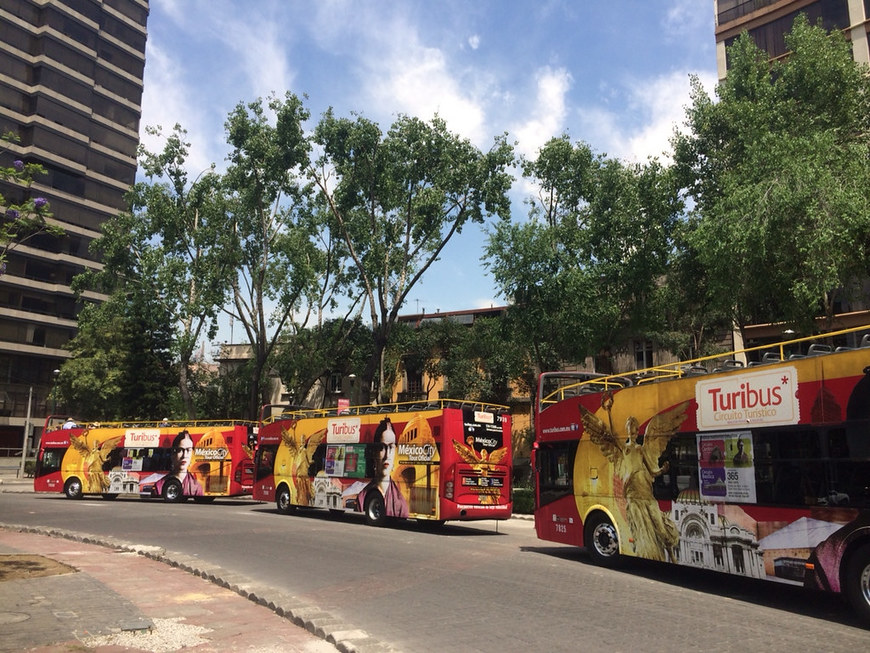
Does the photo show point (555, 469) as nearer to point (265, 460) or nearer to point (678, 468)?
point (678, 468)

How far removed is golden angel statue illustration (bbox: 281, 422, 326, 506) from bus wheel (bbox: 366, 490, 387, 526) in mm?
3080

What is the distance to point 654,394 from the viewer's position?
1155cm

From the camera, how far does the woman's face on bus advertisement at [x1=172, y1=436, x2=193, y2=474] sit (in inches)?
1125

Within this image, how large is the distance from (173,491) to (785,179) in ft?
83.5

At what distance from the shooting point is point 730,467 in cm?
1000

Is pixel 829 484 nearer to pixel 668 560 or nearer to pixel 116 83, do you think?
pixel 668 560

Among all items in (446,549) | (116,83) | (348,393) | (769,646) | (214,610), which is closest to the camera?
(769,646)

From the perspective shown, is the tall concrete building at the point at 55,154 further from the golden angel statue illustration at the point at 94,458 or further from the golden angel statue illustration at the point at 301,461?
the golden angel statue illustration at the point at 301,461

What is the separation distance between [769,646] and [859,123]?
2136cm

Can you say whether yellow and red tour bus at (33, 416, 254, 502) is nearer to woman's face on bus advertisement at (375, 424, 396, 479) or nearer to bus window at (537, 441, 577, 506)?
woman's face on bus advertisement at (375, 424, 396, 479)

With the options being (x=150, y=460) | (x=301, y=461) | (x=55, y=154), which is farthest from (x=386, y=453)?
(x=55, y=154)

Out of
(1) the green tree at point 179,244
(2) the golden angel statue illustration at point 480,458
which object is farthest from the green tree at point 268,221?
(2) the golden angel statue illustration at point 480,458

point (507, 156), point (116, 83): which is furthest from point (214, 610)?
point (116, 83)

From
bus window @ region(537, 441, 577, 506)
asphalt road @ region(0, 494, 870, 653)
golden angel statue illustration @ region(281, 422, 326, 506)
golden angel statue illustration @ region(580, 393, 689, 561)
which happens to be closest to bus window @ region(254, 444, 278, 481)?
golden angel statue illustration @ region(281, 422, 326, 506)
